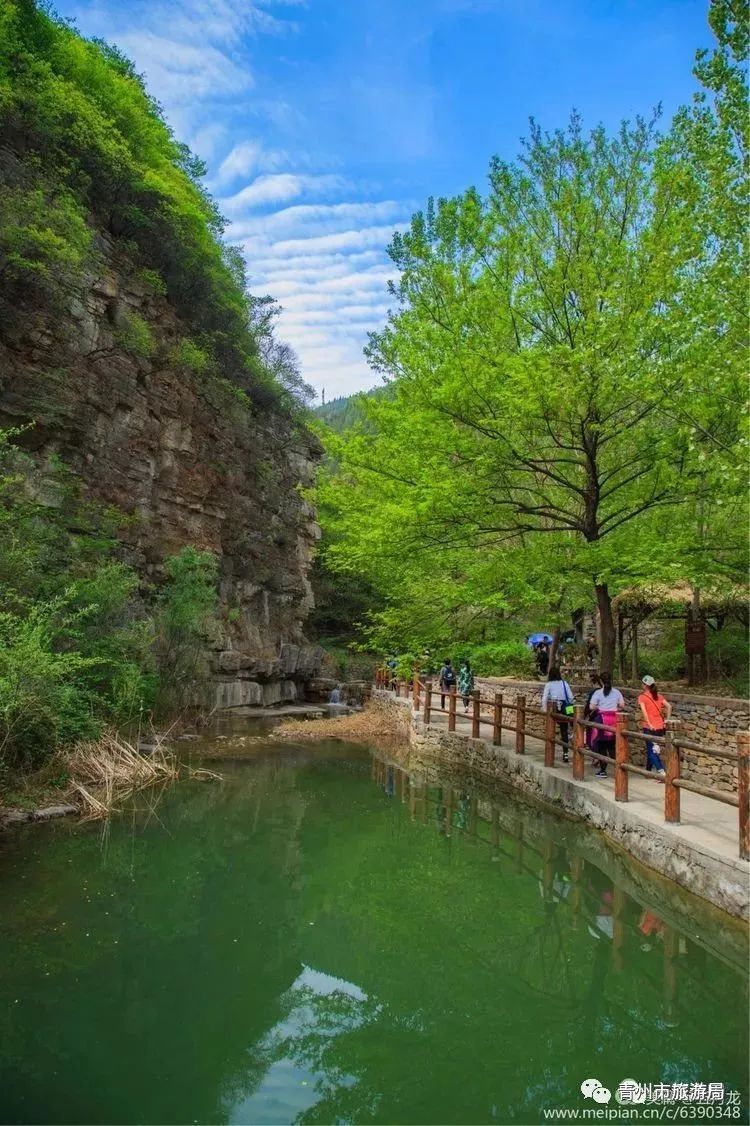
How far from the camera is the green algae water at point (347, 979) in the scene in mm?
→ 3902

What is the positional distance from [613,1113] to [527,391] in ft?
27.4

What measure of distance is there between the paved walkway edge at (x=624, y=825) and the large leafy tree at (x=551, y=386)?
8.11 ft

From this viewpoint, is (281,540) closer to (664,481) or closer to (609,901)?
(664,481)

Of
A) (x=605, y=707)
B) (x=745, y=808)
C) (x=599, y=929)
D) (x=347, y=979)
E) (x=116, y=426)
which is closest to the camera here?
(x=347, y=979)

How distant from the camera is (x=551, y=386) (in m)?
9.46

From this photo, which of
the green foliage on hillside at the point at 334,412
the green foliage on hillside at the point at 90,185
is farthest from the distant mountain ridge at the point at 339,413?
the green foliage on hillside at the point at 90,185

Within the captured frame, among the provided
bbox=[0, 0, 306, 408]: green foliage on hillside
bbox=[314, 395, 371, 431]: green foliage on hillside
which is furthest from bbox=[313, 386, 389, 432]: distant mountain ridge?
bbox=[0, 0, 306, 408]: green foliage on hillside

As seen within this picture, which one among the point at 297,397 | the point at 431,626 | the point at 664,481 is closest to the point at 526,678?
the point at 431,626

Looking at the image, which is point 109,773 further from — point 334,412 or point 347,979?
point 334,412

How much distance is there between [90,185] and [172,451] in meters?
8.39

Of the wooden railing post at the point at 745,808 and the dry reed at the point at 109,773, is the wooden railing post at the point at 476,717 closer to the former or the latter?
the dry reed at the point at 109,773

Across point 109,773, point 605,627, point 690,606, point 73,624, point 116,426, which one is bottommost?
point 109,773

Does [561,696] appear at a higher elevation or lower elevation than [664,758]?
higher

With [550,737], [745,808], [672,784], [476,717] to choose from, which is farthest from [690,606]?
[745,808]
